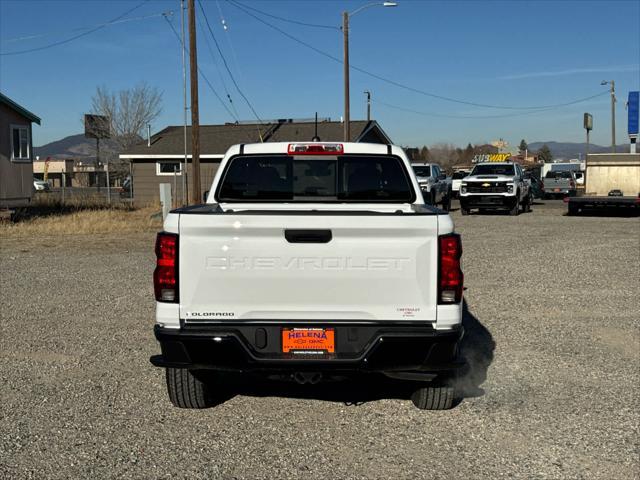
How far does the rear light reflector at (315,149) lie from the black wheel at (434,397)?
7.03ft

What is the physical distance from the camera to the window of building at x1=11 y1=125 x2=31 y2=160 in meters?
26.1

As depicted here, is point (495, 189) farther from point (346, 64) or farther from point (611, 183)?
point (346, 64)

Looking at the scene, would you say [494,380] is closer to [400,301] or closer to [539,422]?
[539,422]

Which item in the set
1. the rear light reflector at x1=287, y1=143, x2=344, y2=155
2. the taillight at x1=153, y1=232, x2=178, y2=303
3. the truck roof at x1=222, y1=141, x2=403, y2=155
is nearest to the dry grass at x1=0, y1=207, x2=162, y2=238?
the truck roof at x1=222, y1=141, x2=403, y2=155

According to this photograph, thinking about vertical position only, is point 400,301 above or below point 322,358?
above

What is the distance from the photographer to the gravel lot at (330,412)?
4449 mm

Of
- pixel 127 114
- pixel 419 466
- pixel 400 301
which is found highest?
pixel 127 114

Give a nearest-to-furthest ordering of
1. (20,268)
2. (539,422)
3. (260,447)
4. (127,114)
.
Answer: (260,447) → (539,422) → (20,268) → (127,114)

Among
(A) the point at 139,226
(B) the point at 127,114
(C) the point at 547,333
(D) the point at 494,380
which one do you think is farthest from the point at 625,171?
(B) the point at 127,114

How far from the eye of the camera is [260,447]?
4727 millimetres

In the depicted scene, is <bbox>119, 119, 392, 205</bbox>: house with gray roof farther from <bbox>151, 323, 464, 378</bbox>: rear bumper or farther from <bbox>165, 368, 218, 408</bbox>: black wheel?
<bbox>151, 323, 464, 378</bbox>: rear bumper

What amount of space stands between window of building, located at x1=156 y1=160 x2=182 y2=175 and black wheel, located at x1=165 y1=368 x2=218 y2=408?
119ft

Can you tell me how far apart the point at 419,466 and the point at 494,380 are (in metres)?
2.09

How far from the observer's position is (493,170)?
1085 inches
